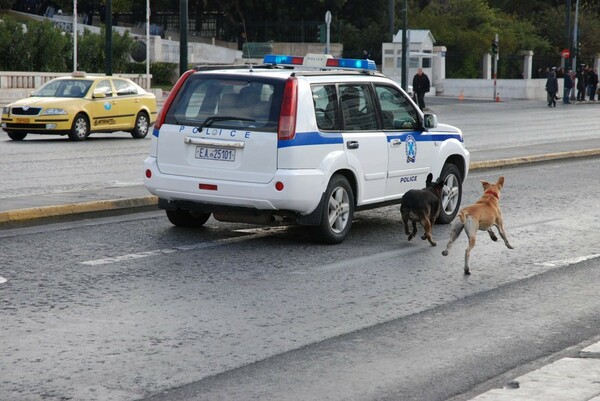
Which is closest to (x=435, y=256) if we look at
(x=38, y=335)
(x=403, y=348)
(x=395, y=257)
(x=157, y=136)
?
(x=395, y=257)

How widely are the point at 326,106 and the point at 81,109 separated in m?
16.0

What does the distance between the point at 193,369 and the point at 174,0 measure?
6953cm

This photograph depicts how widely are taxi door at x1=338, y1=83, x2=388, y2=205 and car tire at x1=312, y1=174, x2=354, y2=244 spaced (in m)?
0.24

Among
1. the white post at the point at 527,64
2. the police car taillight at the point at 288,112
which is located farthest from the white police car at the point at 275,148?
the white post at the point at 527,64

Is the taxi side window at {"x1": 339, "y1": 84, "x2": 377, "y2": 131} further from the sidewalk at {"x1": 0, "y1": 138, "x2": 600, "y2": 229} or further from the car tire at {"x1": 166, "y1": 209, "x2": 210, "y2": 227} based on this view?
the sidewalk at {"x1": 0, "y1": 138, "x2": 600, "y2": 229}

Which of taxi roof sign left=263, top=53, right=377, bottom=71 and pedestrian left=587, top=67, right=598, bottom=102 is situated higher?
taxi roof sign left=263, top=53, right=377, bottom=71

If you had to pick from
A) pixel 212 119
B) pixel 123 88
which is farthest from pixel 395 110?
pixel 123 88

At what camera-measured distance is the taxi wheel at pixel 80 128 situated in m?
26.5

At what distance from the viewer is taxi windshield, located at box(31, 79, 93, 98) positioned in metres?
27.4

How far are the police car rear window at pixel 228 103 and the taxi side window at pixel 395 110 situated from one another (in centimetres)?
156

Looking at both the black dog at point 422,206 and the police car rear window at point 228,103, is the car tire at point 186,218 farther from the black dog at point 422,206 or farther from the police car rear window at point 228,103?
the black dog at point 422,206

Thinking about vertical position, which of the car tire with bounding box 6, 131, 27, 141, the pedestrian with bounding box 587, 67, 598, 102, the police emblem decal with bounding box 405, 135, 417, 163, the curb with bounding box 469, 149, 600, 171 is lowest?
the pedestrian with bounding box 587, 67, 598, 102

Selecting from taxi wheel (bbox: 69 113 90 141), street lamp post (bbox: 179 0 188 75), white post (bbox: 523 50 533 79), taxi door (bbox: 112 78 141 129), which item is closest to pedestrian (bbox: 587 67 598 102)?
white post (bbox: 523 50 533 79)

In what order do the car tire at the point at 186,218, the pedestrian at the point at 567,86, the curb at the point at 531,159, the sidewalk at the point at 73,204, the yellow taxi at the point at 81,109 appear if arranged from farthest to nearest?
the pedestrian at the point at 567,86, the yellow taxi at the point at 81,109, the curb at the point at 531,159, the sidewalk at the point at 73,204, the car tire at the point at 186,218
